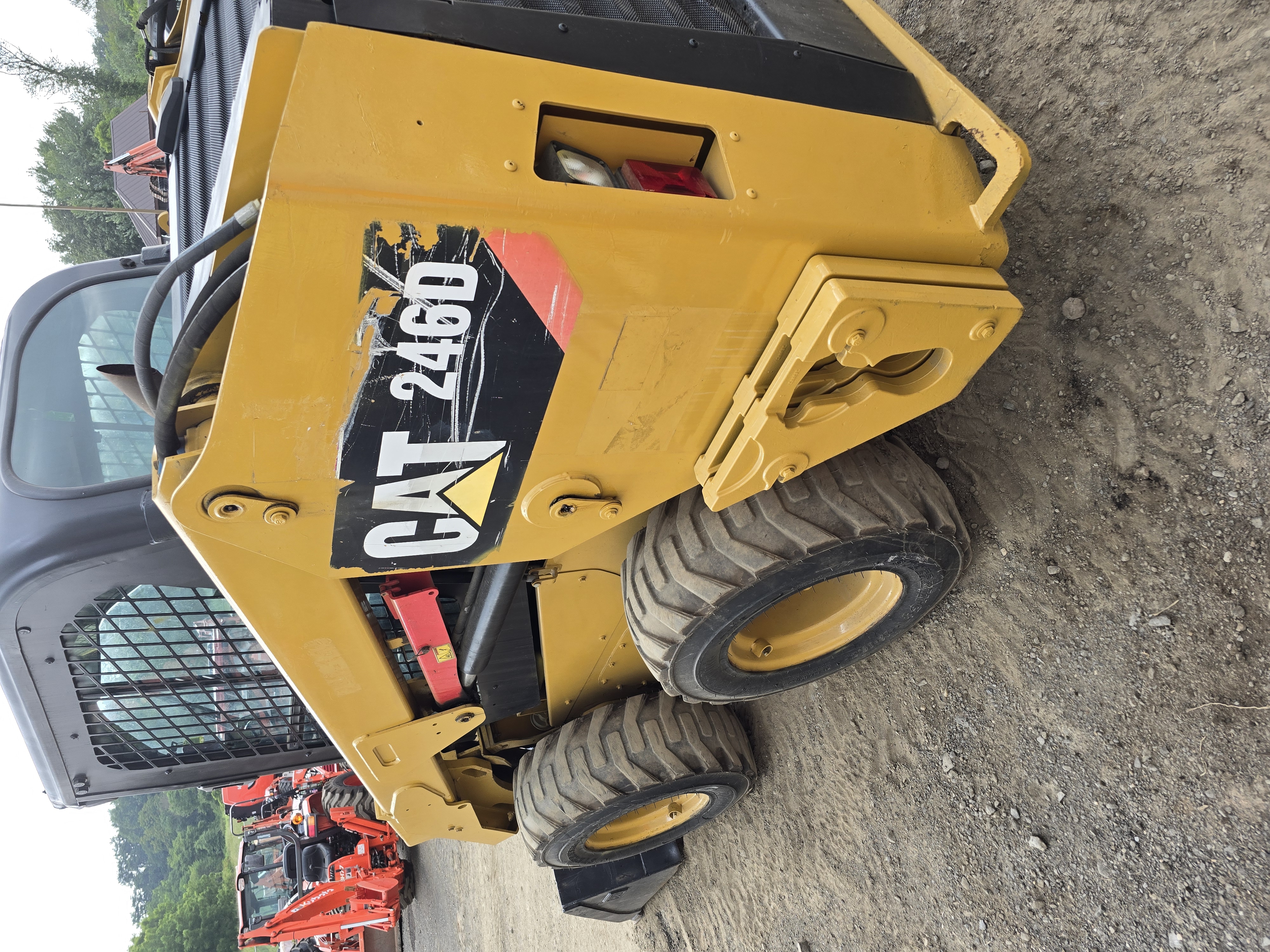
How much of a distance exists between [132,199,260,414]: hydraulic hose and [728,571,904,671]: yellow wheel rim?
1.76 metres

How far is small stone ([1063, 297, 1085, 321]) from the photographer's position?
205cm

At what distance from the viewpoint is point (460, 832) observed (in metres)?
3.19

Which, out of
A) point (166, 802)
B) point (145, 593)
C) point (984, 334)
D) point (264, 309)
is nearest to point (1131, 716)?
point (984, 334)

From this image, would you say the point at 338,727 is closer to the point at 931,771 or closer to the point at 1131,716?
the point at 931,771

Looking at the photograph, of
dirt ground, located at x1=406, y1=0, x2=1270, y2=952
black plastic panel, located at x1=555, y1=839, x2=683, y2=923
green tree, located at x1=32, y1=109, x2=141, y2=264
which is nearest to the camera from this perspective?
dirt ground, located at x1=406, y1=0, x2=1270, y2=952

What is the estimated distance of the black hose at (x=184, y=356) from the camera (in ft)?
4.33

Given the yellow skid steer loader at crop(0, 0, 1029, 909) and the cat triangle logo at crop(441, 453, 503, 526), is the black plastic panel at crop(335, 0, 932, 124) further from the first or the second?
the cat triangle logo at crop(441, 453, 503, 526)

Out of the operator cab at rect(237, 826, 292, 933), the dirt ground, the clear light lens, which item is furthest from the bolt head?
the operator cab at rect(237, 826, 292, 933)

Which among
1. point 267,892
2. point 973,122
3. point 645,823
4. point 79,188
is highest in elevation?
point 973,122

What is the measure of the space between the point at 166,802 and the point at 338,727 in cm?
3590

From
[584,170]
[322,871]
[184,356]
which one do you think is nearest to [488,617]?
[184,356]

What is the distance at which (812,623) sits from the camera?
2545mm

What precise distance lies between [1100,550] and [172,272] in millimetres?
2354

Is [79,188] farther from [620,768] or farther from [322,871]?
[620,768]
